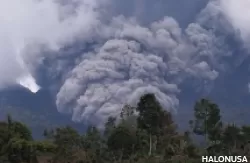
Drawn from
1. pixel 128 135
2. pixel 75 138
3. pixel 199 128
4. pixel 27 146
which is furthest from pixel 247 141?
pixel 27 146

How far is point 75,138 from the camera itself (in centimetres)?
3928

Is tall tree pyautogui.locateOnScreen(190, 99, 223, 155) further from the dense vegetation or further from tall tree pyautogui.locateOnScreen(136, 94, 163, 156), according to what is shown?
tall tree pyautogui.locateOnScreen(136, 94, 163, 156)

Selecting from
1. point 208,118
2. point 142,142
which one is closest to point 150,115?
point 142,142

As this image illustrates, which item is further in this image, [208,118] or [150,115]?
[208,118]

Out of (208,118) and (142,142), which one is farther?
(208,118)

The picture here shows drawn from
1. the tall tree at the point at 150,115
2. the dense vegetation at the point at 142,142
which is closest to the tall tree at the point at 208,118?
the dense vegetation at the point at 142,142

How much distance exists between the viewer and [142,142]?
3719 centimetres

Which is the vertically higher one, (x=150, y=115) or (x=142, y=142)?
(x=150, y=115)

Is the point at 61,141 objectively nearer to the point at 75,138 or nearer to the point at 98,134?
the point at 75,138

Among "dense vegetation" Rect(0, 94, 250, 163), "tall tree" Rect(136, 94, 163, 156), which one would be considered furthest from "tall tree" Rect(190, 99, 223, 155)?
"tall tree" Rect(136, 94, 163, 156)

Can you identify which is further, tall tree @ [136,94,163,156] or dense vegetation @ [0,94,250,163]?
tall tree @ [136,94,163,156]

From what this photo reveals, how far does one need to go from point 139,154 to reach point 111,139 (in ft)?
9.46

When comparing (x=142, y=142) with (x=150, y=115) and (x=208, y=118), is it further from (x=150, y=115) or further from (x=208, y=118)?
(x=208, y=118)

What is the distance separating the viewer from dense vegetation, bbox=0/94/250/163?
32844 mm
